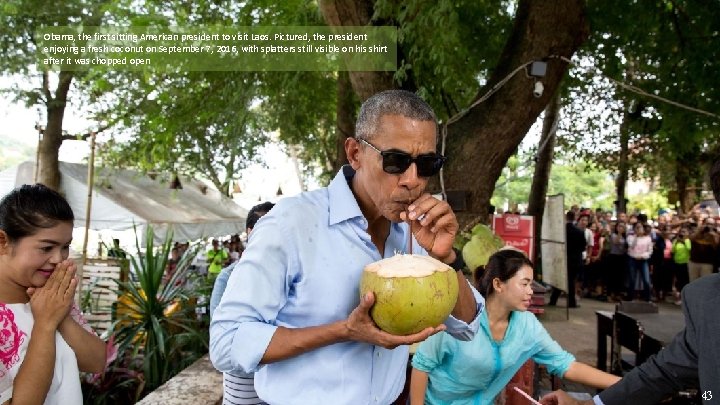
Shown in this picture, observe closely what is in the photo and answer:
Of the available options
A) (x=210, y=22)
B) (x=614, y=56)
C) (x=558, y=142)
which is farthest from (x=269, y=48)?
(x=558, y=142)

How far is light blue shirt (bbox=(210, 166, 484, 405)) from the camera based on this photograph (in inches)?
57.9

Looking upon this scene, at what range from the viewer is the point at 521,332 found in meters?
2.73

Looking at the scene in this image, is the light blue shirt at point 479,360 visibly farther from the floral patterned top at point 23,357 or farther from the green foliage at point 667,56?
the green foliage at point 667,56

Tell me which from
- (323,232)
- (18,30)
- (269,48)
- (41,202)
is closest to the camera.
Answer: (323,232)

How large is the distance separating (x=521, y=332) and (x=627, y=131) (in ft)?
22.4

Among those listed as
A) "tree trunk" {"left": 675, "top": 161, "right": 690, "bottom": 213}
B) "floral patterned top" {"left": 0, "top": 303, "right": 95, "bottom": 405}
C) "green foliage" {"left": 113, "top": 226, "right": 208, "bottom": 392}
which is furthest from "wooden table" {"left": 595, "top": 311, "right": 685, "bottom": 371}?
"tree trunk" {"left": 675, "top": 161, "right": 690, "bottom": 213}

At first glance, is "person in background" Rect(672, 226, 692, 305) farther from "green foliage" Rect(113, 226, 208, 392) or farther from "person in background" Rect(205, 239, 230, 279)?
"green foliage" Rect(113, 226, 208, 392)

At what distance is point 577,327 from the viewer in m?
8.88

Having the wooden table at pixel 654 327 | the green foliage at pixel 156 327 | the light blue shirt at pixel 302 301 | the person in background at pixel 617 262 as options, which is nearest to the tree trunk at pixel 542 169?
the person in background at pixel 617 262

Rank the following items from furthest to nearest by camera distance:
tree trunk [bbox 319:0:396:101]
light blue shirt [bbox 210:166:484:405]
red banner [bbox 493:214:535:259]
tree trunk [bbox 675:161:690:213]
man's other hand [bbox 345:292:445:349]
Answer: tree trunk [bbox 675:161:690:213] → red banner [bbox 493:214:535:259] → tree trunk [bbox 319:0:396:101] → light blue shirt [bbox 210:166:484:405] → man's other hand [bbox 345:292:445:349]

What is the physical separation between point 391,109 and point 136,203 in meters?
12.7

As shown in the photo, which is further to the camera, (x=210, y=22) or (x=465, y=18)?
(x=210, y=22)

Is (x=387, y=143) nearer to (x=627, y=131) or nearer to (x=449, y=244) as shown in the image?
(x=449, y=244)

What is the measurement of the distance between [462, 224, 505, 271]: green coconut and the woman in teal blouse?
2.12 meters
